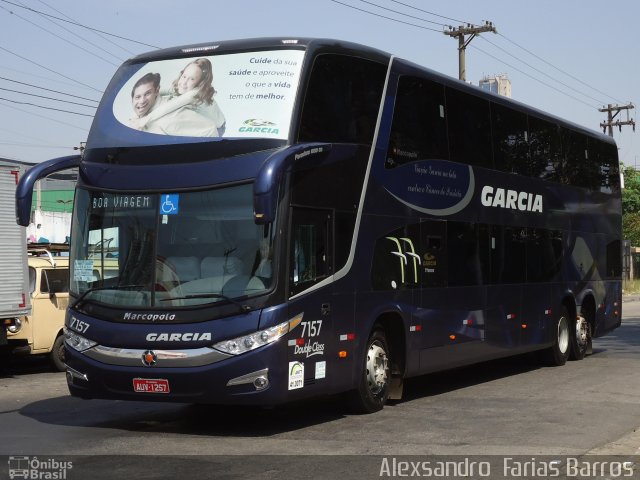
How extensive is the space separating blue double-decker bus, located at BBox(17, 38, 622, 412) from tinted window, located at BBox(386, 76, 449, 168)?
3 centimetres

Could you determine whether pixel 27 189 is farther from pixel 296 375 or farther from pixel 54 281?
pixel 54 281

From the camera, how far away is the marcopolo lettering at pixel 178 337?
955cm

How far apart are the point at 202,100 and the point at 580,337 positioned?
10.8m

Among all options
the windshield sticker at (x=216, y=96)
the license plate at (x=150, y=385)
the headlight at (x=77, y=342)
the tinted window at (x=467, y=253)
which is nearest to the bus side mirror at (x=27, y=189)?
the windshield sticker at (x=216, y=96)

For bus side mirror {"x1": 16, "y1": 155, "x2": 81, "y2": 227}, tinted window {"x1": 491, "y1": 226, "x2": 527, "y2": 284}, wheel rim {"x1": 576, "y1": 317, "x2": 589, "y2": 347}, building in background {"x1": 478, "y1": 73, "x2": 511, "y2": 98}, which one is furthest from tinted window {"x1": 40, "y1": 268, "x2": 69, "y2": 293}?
building in background {"x1": 478, "y1": 73, "x2": 511, "y2": 98}

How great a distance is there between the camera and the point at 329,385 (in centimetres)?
1048

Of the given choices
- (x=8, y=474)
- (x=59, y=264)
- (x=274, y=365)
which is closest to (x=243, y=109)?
(x=274, y=365)

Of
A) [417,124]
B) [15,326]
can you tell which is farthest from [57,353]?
[417,124]

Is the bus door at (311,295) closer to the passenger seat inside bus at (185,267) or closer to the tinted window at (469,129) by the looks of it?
the passenger seat inside bus at (185,267)

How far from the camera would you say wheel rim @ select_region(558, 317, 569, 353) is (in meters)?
17.7

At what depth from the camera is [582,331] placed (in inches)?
736

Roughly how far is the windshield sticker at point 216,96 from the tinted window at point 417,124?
213 centimetres

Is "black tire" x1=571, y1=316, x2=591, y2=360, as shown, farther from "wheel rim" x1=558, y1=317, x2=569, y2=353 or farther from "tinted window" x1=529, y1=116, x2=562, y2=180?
"tinted window" x1=529, y1=116, x2=562, y2=180

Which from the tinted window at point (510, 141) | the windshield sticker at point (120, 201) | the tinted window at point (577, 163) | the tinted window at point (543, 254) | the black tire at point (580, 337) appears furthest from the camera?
the black tire at point (580, 337)
